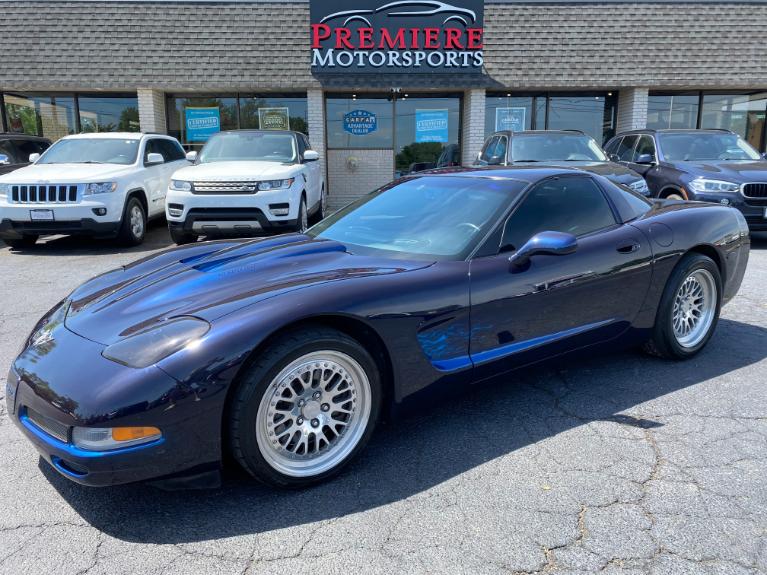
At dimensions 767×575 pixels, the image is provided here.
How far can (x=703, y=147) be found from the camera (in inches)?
375

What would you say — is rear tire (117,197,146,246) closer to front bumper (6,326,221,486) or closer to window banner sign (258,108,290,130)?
window banner sign (258,108,290,130)

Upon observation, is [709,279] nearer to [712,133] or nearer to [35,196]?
[712,133]

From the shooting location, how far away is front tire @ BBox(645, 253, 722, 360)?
12.7 feet

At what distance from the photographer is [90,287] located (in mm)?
3262

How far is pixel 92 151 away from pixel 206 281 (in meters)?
7.88

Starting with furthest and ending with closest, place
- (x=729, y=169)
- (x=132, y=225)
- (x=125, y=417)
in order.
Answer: (x=132, y=225)
(x=729, y=169)
(x=125, y=417)

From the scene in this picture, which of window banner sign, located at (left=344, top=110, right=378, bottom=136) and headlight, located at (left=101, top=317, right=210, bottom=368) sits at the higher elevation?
window banner sign, located at (left=344, top=110, right=378, bottom=136)

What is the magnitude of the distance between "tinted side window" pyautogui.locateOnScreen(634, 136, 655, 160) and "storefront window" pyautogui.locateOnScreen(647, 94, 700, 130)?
549 centimetres

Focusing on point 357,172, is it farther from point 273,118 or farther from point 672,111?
point 672,111

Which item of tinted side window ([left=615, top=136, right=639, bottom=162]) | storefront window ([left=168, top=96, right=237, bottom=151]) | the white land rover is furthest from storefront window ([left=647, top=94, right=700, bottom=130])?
the white land rover

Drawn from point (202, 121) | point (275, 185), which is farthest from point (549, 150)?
point (202, 121)

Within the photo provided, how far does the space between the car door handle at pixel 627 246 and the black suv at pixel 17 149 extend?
10.1 metres

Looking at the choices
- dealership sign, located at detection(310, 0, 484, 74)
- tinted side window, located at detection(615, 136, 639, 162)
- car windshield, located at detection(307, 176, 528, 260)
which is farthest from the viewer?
A: dealership sign, located at detection(310, 0, 484, 74)

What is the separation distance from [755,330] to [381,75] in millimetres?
10055
